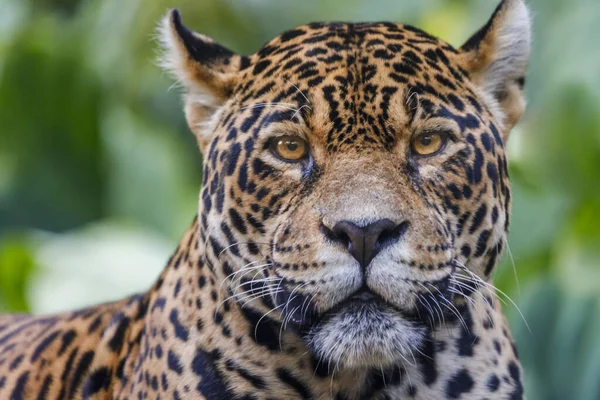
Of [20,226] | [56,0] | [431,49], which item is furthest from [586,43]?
[56,0]

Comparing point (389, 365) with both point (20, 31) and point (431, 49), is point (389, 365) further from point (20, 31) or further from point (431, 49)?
point (20, 31)

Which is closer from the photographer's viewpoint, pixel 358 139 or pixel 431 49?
pixel 358 139

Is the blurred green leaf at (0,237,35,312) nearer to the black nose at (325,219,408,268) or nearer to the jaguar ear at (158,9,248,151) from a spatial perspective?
the jaguar ear at (158,9,248,151)

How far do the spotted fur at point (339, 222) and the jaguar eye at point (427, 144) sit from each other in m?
0.03

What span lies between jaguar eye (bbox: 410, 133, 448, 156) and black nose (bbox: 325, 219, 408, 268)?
48cm

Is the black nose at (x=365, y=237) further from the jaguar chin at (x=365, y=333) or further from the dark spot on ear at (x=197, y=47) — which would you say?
the dark spot on ear at (x=197, y=47)

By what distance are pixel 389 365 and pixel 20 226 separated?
375 inches

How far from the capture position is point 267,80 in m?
4.56

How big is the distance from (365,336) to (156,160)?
840cm

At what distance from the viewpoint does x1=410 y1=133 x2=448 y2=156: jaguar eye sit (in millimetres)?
4301

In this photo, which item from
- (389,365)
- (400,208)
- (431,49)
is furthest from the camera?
(431,49)

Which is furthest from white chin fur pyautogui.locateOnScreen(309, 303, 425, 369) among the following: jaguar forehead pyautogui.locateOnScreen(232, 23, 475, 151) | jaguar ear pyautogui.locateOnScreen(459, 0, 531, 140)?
jaguar ear pyautogui.locateOnScreen(459, 0, 531, 140)

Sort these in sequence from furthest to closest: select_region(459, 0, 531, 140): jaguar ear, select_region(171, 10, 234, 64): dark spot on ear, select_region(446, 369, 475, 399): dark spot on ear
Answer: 1. select_region(171, 10, 234, 64): dark spot on ear
2. select_region(459, 0, 531, 140): jaguar ear
3. select_region(446, 369, 475, 399): dark spot on ear

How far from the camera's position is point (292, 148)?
170 inches
